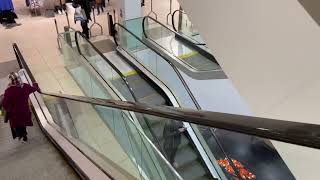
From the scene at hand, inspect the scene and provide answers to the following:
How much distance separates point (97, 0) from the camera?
12.2 meters

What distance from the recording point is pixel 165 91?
732 centimetres

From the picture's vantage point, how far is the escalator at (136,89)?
5789mm

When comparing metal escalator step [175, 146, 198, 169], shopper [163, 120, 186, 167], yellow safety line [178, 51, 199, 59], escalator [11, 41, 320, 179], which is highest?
escalator [11, 41, 320, 179]

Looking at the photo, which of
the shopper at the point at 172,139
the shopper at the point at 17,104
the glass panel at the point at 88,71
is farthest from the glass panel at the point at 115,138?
the glass panel at the point at 88,71

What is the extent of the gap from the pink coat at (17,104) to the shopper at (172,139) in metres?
2.37

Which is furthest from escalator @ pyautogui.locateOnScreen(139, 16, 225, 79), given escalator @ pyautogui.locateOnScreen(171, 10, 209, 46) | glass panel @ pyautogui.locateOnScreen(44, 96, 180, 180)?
glass panel @ pyautogui.locateOnScreen(44, 96, 180, 180)

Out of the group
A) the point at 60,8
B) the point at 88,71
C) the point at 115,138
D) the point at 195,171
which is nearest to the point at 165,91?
the point at 88,71

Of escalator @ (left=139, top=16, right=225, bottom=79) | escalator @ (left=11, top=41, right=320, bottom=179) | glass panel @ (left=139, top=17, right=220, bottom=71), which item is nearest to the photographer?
escalator @ (left=11, top=41, right=320, bottom=179)

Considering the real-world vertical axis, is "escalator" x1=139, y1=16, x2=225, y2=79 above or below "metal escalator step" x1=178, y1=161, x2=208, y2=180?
above

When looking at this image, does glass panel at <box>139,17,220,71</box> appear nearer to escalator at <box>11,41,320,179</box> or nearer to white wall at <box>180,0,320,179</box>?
escalator at <box>11,41,320,179</box>

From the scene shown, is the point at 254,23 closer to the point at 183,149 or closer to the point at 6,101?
the point at 6,101

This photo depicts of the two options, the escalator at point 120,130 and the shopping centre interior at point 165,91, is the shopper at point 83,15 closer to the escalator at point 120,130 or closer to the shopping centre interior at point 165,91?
the shopping centre interior at point 165,91

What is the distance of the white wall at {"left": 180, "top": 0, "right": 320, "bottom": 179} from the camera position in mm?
1399

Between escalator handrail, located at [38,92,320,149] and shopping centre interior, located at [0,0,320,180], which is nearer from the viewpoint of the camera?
escalator handrail, located at [38,92,320,149]
